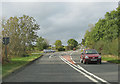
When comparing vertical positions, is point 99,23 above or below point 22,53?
above

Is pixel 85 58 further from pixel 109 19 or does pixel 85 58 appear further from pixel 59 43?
pixel 59 43

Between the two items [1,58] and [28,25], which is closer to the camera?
[1,58]

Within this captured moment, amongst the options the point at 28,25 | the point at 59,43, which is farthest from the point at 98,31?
the point at 59,43

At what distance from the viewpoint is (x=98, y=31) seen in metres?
39.8

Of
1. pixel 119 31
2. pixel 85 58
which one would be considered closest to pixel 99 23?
pixel 119 31

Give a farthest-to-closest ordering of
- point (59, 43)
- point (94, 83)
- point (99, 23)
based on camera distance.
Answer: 1. point (59, 43)
2. point (99, 23)
3. point (94, 83)

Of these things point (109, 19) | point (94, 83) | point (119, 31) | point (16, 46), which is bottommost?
point (94, 83)

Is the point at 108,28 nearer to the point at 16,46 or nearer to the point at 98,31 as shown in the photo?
the point at 98,31

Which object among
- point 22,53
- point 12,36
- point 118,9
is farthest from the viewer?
point 118,9

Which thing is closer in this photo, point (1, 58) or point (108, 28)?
point (1, 58)

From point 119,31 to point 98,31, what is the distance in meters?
7.52

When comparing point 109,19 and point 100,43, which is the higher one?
point 109,19

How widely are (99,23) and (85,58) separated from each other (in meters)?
21.9

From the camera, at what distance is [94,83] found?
7.95 metres
